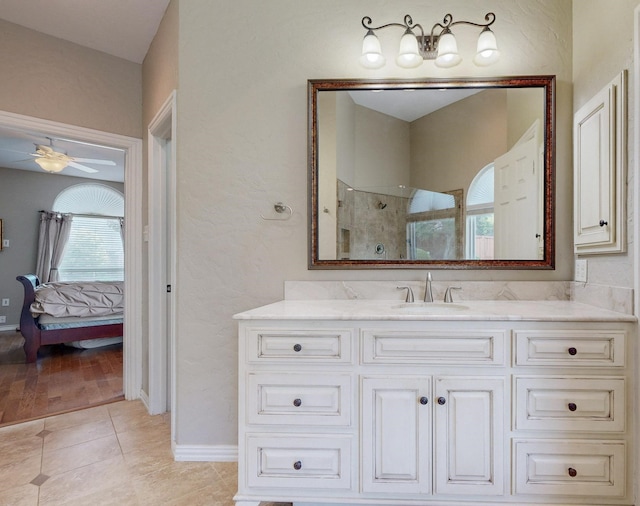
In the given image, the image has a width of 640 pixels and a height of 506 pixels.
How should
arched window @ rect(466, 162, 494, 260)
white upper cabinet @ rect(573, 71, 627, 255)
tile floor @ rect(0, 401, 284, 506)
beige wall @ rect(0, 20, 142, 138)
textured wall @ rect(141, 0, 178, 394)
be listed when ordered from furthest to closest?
beige wall @ rect(0, 20, 142, 138) < textured wall @ rect(141, 0, 178, 394) < arched window @ rect(466, 162, 494, 260) < tile floor @ rect(0, 401, 284, 506) < white upper cabinet @ rect(573, 71, 627, 255)

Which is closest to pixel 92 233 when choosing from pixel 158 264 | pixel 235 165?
pixel 158 264

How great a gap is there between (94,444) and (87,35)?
2674 millimetres

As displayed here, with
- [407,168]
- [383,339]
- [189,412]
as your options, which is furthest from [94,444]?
[407,168]

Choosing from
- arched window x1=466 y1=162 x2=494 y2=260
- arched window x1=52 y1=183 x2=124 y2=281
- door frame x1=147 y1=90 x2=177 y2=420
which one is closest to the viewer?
arched window x1=466 y1=162 x2=494 y2=260

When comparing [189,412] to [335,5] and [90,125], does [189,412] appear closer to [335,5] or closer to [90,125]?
[90,125]

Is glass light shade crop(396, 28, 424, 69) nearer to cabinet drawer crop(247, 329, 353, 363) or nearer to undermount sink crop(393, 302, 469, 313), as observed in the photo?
undermount sink crop(393, 302, 469, 313)

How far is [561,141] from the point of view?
1833 mm

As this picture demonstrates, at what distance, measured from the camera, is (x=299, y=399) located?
4.62 ft

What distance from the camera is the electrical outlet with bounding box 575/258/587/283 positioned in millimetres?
1717

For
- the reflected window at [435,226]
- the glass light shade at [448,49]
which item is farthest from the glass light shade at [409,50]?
the reflected window at [435,226]

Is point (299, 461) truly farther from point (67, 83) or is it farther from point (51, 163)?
point (51, 163)

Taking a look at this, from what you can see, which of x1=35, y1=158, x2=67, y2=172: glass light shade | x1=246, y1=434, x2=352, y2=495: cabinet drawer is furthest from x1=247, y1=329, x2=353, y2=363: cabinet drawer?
x1=35, y1=158, x2=67, y2=172: glass light shade

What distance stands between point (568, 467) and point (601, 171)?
1.26m

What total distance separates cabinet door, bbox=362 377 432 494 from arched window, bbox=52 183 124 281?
637 centimetres
